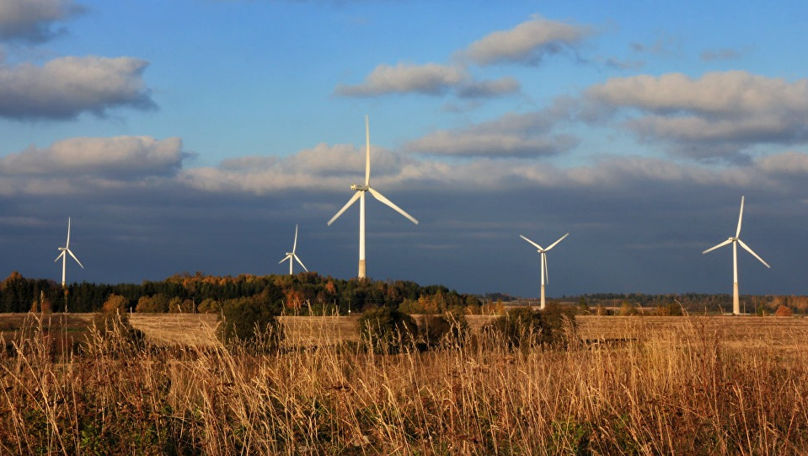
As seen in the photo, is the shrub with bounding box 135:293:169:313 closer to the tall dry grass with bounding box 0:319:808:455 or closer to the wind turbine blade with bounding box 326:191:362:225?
the wind turbine blade with bounding box 326:191:362:225

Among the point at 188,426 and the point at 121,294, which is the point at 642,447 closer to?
the point at 188,426

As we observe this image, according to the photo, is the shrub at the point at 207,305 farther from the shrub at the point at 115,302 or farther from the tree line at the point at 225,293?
the shrub at the point at 115,302

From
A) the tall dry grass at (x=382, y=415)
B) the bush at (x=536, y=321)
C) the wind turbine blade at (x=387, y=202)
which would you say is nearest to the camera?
the tall dry grass at (x=382, y=415)

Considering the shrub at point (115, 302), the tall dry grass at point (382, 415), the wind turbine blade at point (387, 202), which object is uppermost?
the wind turbine blade at point (387, 202)

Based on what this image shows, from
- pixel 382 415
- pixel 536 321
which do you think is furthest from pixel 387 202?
pixel 382 415

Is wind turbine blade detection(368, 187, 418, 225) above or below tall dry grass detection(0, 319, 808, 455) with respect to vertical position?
above

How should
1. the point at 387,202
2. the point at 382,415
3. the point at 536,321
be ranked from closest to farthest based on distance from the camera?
the point at 382,415
the point at 536,321
the point at 387,202

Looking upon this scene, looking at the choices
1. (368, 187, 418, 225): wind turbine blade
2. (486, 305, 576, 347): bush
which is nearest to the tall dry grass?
(486, 305, 576, 347): bush

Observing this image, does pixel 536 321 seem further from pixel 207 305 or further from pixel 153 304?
pixel 153 304

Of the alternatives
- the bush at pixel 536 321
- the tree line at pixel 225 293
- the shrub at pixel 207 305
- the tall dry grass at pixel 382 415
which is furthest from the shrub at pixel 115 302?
the tall dry grass at pixel 382 415

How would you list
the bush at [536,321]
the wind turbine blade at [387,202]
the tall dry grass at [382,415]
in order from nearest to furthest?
1. the tall dry grass at [382,415]
2. the bush at [536,321]
3. the wind turbine blade at [387,202]

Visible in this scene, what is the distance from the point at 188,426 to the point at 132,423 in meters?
1.04

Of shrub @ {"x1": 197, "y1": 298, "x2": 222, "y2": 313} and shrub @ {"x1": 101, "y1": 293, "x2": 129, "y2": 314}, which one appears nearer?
shrub @ {"x1": 197, "y1": 298, "x2": 222, "y2": 313}

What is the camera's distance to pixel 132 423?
33.6 feet
